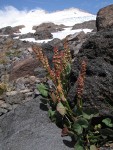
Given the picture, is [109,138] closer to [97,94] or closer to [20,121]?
[97,94]

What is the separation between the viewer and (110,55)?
516 cm

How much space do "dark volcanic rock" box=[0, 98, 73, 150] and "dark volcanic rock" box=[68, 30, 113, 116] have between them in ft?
1.65

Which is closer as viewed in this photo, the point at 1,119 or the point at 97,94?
the point at 97,94

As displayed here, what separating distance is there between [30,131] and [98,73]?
1.17 metres

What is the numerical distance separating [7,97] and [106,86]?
7.79 feet

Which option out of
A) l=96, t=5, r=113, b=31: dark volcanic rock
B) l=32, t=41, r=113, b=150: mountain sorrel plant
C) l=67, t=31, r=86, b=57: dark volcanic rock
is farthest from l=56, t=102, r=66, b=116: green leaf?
l=96, t=5, r=113, b=31: dark volcanic rock

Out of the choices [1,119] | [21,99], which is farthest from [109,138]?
[21,99]

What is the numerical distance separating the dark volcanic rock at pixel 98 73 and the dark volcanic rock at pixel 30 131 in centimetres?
50

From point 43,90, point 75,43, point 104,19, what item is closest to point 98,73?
point 43,90

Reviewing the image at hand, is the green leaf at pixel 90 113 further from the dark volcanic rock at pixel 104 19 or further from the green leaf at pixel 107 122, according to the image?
the dark volcanic rock at pixel 104 19

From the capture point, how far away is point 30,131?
4801 millimetres

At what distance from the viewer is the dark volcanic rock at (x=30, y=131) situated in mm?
4559

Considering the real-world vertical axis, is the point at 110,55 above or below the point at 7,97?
above

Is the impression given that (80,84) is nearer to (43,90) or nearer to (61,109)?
(61,109)
